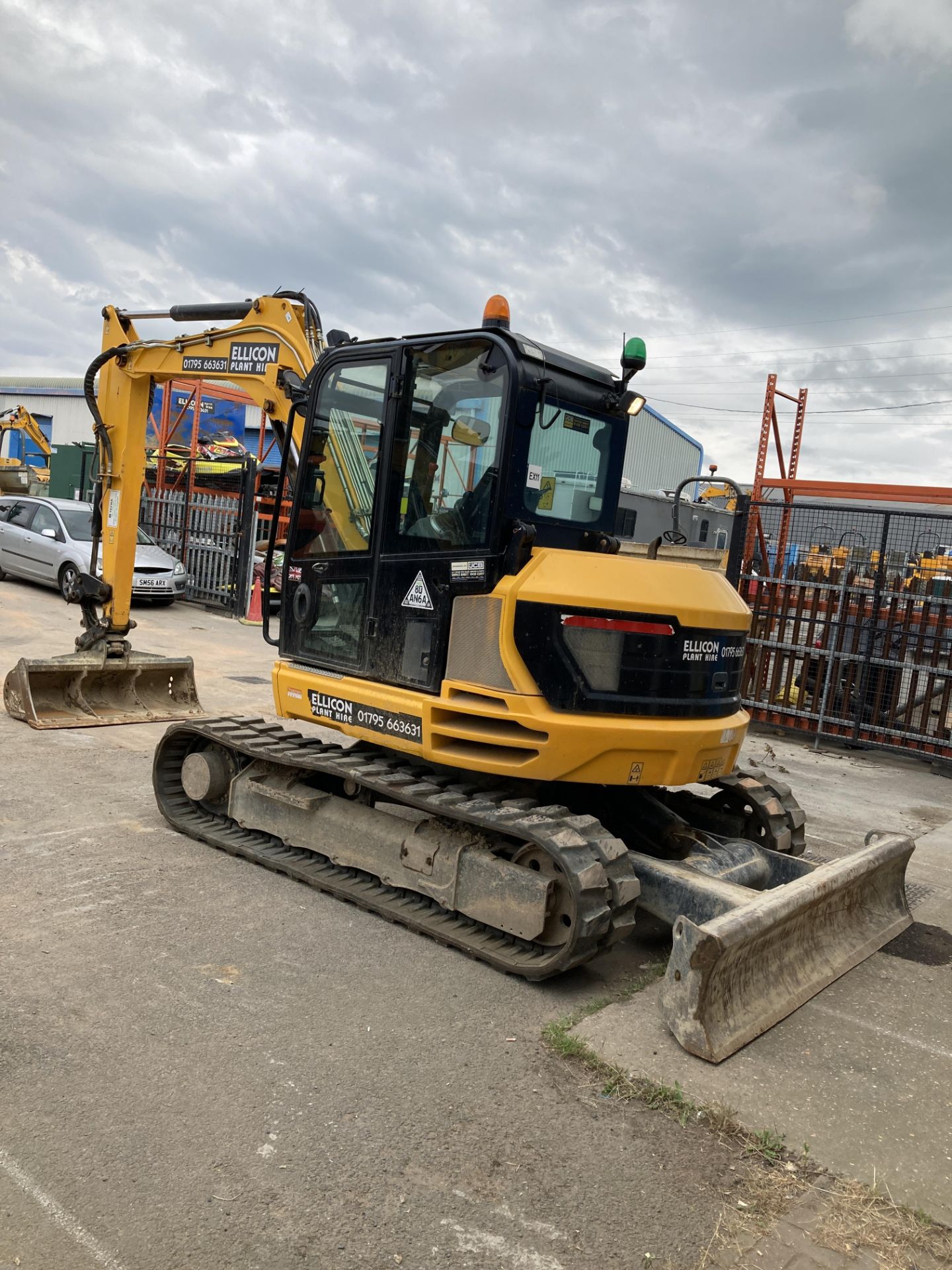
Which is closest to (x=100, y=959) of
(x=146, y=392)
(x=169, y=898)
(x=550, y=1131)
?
(x=169, y=898)

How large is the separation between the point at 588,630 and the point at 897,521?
7773mm

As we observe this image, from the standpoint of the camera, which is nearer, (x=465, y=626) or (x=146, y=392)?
(x=465, y=626)

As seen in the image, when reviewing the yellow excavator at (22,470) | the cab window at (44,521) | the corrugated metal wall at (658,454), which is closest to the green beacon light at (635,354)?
→ the cab window at (44,521)

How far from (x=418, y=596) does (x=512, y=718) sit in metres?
0.81

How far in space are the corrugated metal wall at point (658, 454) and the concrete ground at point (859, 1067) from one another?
35.2 metres

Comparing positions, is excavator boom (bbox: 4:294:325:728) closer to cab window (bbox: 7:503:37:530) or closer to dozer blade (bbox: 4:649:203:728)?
dozer blade (bbox: 4:649:203:728)

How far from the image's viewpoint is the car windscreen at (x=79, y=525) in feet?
51.5

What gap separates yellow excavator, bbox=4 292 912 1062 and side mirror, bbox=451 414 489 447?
0.04 feet

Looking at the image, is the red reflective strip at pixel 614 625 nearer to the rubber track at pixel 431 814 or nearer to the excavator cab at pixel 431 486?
the excavator cab at pixel 431 486

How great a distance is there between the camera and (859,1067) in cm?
395

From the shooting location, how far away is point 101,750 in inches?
300

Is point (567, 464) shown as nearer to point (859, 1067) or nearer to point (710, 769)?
point (710, 769)

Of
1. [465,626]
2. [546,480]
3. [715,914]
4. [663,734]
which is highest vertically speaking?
[546,480]

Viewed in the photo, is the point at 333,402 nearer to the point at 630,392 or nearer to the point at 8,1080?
the point at 630,392
